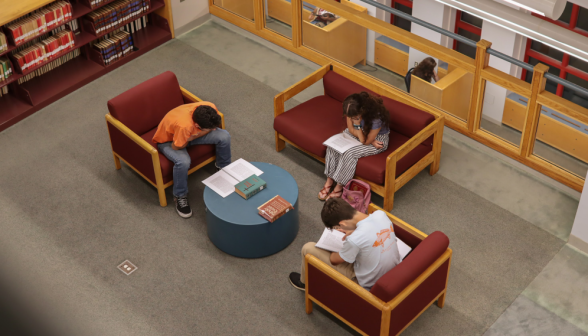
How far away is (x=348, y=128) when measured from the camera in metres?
5.72

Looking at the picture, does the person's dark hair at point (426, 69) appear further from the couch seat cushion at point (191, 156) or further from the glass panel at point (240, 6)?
the glass panel at point (240, 6)

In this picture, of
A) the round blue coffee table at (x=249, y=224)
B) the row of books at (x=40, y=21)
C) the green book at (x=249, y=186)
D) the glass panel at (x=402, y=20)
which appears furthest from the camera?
the glass panel at (x=402, y=20)

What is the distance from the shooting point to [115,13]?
7410 millimetres

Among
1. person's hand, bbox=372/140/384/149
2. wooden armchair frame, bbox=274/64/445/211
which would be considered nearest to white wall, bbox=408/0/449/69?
wooden armchair frame, bbox=274/64/445/211

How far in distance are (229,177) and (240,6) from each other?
11.7 feet

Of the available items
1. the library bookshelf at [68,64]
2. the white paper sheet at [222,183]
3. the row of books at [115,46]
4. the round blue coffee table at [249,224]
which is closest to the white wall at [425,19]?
the round blue coffee table at [249,224]

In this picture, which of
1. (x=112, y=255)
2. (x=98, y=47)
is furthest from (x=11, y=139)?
(x=112, y=255)

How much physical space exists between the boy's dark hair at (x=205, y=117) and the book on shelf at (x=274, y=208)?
907 millimetres

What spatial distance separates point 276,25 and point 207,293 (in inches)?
166

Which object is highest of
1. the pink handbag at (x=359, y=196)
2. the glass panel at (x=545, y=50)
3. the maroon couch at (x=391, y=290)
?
the glass panel at (x=545, y=50)

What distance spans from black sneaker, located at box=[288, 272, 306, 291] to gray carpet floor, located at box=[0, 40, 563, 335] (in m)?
0.07

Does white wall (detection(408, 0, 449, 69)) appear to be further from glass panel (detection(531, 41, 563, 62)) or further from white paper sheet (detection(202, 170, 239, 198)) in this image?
white paper sheet (detection(202, 170, 239, 198))

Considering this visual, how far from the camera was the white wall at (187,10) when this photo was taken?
8067 millimetres

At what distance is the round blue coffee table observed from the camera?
16.3 feet
